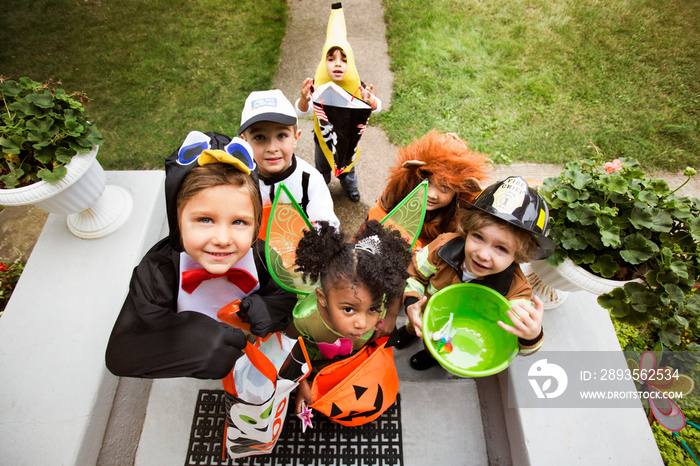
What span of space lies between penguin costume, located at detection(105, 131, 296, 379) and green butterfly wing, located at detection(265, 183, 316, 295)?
175 millimetres

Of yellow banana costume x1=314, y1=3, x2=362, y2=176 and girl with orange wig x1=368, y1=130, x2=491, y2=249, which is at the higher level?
yellow banana costume x1=314, y1=3, x2=362, y2=176

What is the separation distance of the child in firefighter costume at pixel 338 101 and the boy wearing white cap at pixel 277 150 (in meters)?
0.35

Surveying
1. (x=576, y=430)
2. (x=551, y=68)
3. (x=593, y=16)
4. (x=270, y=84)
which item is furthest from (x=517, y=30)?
(x=576, y=430)

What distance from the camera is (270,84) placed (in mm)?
4500

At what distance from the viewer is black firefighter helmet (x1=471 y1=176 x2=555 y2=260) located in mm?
1701

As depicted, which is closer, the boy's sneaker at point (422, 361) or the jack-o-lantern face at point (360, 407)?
the jack-o-lantern face at point (360, 407)

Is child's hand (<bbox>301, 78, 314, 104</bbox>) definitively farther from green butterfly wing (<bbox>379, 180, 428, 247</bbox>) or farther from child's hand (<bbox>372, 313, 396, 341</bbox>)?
child's hand (<bbox>372, 313, 396, 341</bbox>)

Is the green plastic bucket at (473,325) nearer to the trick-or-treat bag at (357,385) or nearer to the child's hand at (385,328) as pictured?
the child's hand at (385,328)

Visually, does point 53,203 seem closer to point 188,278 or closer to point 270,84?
point 188,278

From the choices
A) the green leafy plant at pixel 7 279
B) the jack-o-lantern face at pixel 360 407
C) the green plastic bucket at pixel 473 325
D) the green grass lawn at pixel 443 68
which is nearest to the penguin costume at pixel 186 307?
the jack-o-lantern face at pixel 360 407

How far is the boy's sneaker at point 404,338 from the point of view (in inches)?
99.3

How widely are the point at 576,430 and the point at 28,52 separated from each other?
7.30 metres

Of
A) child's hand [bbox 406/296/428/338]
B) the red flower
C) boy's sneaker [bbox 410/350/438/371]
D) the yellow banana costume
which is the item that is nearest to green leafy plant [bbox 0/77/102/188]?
the yellow banana costume

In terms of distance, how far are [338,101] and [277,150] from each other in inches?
24.9
